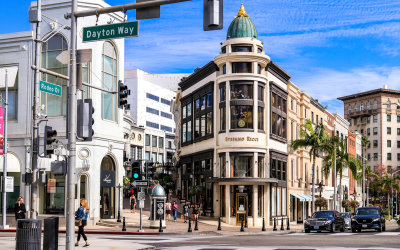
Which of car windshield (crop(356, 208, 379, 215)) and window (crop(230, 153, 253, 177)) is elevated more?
window (crop(230, 153, 253, 177))

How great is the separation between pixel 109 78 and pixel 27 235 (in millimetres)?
25386

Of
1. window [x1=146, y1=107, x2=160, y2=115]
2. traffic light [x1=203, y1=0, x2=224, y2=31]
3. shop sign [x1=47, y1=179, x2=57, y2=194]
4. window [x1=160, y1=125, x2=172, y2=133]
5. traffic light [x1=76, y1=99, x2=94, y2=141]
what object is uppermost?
window [x1=146, y1=107, x2=160, y2=115]

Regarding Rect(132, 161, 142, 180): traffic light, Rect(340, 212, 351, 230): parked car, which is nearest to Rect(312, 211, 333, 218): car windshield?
Rect(340, 212, 351, 230): parked car

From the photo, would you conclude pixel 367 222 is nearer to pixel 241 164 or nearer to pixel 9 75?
pixel 241 164

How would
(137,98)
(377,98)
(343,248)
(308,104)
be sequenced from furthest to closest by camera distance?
(377,98) < (137,98) < (308,104) < (343,248)

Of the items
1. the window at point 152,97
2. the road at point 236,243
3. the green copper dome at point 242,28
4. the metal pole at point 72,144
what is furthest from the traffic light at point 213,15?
the window at point 152,97

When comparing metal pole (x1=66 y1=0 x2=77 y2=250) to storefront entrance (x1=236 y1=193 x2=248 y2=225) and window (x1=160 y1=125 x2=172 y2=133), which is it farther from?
window (x1=160 y1=125 x2=172 y2=133)

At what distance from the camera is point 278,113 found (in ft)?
185

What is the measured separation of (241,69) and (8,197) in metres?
A: 21.7

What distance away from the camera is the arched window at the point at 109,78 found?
41.1m

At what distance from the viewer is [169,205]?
49219 mm

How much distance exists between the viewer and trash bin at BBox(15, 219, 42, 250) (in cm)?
1705

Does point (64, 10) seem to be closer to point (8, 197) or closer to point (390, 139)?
point (8, 197)

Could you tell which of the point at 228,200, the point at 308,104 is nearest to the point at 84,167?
the point at 228,200
